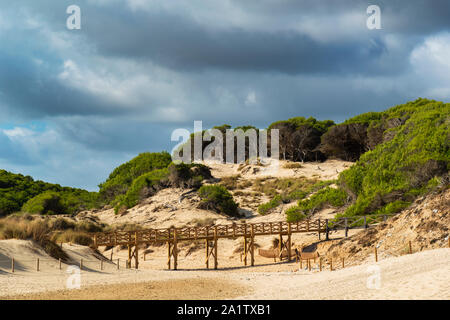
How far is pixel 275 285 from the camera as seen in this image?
2395 centimetres

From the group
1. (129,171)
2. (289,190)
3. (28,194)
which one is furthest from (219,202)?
(28,194)

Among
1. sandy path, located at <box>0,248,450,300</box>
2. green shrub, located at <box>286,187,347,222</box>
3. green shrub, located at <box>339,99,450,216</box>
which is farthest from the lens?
green shrub, located at <box>286,187,347,222</box>

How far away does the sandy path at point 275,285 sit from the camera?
17047 mm

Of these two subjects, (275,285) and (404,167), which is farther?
(404,167)

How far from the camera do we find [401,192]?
126 ft

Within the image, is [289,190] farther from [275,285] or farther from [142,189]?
[275,285]

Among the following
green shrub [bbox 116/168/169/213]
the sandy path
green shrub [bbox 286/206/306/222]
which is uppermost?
green shrub [bbox 116/168/169/213]

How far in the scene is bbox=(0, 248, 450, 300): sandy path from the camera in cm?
1705

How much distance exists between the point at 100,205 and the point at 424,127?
139ft

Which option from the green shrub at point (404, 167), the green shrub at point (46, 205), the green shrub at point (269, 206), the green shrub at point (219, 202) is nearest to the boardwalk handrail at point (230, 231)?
the green shrub at point (404, 167)

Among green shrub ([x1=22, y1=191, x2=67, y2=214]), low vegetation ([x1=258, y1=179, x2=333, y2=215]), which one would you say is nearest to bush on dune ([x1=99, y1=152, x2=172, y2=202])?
green shrub ([x1=22, y1=191, x2=67, y2=214])

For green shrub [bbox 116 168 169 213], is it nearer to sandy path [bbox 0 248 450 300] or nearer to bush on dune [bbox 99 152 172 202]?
bush on dune [bbox 99 152 172 202]

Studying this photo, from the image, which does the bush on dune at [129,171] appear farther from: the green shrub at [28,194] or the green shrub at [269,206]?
the green shrub at [269,206]
